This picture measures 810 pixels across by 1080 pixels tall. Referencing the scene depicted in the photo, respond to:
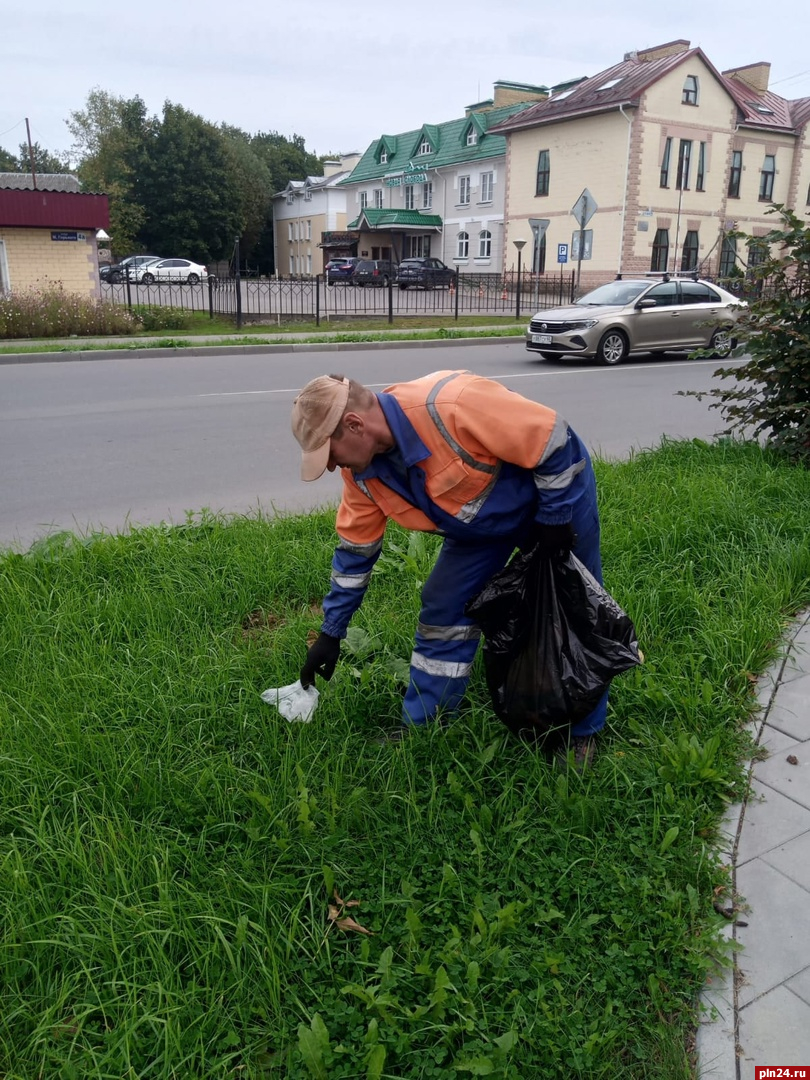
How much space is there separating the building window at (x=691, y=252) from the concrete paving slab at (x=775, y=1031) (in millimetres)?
42536

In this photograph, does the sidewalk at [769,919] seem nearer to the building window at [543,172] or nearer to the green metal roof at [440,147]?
the building window at [543,172]

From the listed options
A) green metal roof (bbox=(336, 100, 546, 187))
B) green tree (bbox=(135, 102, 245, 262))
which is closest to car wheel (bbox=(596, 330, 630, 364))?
green metal roof (bbox=(336, 100, 546, 187))

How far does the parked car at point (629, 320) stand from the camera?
597 inches

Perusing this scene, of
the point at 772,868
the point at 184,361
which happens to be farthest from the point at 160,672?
the point at 184,361

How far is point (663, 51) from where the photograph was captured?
136 ft

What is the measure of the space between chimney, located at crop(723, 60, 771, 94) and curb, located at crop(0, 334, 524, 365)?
35.3m

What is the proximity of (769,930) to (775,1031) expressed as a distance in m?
0.32

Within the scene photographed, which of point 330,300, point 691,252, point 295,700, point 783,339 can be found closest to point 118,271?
point 330,300

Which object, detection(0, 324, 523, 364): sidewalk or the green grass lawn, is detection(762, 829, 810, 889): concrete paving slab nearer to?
the green grass lawn

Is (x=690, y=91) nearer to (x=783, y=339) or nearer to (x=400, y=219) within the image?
(x=400, y=219)

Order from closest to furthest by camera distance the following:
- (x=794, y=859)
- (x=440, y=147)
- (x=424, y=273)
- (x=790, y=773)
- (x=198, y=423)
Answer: (x=794, y=859) → (x=790, y=773) → (x=198, y=423) → (x=424, y=273) → (x=440, y=147)

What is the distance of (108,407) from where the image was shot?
10.5m

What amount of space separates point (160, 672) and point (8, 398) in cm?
890

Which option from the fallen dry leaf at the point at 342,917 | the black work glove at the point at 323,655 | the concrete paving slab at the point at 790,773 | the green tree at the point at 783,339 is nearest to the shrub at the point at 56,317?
the green tree at the point at 783,339
